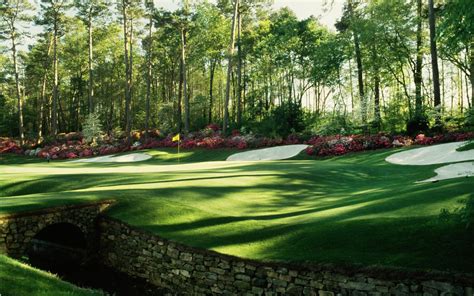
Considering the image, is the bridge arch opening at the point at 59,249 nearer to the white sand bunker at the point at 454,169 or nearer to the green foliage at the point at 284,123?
the white sand bunker at the point at 454,169

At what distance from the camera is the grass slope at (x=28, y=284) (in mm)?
6168

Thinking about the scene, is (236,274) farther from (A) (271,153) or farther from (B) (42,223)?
(A) (271,153)

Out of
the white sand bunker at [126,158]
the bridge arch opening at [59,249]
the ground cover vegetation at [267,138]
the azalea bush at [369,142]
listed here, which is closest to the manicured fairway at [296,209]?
the ground cover vegetation at [267,138]

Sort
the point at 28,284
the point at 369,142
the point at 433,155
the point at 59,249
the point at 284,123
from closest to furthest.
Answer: the point at 28,284
the point at 59,249
the point at 433,155
the point at 369,142
the point at 284,123

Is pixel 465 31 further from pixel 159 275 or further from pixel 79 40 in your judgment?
pixel 79 40

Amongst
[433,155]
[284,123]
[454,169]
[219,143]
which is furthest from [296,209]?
[219,143]

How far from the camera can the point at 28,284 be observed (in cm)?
657

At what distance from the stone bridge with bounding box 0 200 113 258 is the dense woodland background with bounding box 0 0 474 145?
12.5 metres

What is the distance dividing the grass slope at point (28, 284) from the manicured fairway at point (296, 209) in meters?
2.65

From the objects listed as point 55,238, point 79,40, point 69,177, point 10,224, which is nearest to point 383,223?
point 10,224

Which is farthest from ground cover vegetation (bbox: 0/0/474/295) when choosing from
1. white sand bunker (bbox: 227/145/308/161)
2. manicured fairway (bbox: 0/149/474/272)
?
white sand bunker (bbox: 227/145/308/161)

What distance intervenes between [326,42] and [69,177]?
30.4 m

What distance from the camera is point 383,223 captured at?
7742mm

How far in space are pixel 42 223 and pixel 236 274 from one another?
5.62 meters
